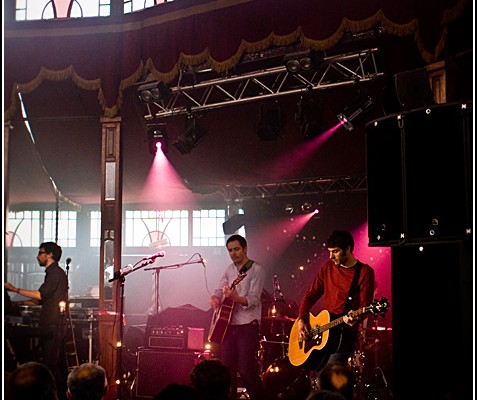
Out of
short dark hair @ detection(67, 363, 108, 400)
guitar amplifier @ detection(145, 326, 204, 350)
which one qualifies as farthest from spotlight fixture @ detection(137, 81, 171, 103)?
short dark hair @ detection(67, 363, 108, 400)


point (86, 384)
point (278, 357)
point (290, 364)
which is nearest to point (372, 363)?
point (278, 357)

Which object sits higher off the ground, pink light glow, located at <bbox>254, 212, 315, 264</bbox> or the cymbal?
pink light glow, located at <bbox>254, 212, 315, 264</bbox>

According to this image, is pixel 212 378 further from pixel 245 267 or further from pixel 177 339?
pixel 177 339

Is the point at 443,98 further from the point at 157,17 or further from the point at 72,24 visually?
the point at 72,24

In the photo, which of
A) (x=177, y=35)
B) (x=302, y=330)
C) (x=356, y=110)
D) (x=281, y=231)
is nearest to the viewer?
(x=302, y=330)

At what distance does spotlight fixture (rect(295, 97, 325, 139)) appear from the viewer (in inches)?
345

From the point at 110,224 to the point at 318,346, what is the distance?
3466 millimetres

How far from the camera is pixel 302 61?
7758mm

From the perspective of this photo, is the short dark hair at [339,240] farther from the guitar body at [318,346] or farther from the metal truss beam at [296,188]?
the metal truss beam at [296,188]

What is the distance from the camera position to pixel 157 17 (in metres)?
7.37

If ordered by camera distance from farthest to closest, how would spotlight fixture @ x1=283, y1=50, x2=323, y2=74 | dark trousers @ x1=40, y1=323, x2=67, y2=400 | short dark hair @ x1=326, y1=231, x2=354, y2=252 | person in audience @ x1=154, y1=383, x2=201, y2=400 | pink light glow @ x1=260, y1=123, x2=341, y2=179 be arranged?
pink light glow @ x1=260, y1=123, x2=341, y2=179, spotlight fixture @ x1=283, y1=50, x2=323, y2=74, dark trousers @ x1=40, y1=323, x2=67, y2=400, short dark hair @ x1=326, y1=231, x2=354, y2=252, person in audience @ x1=154, y1=383, x2=201, y2=400

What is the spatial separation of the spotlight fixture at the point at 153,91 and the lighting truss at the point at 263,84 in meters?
0.34

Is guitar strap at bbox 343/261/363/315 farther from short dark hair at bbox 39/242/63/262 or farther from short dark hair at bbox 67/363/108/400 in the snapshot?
short dark hair at bbox 39/242/63/262

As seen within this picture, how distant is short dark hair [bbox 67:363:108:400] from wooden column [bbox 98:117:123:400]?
438 cm
